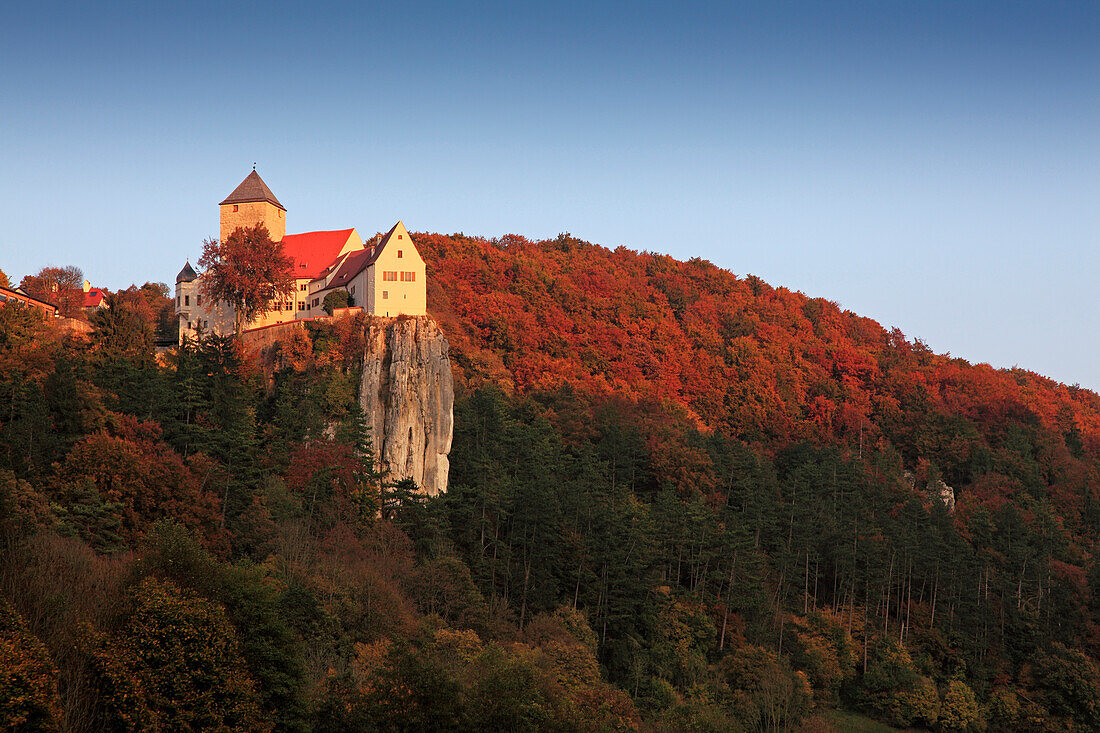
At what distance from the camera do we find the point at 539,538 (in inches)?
1822

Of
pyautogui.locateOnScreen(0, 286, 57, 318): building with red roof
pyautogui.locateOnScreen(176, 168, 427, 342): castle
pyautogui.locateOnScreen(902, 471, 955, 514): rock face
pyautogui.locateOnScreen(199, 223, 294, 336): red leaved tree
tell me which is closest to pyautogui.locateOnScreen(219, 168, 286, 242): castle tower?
pyautogui.locateOnScreen(176, 168, 427, 342): castle

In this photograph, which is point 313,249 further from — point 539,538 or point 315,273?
point 539,538

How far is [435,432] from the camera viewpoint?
48.9 meters

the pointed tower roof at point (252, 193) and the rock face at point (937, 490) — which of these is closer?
the pointed tower roof at point (252, 193)

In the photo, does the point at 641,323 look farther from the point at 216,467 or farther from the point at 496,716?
the point at 496,716

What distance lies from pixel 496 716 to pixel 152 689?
9056 millimetres

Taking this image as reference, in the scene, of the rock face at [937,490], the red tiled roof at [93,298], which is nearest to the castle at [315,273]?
the red tiled roof at [93,298]

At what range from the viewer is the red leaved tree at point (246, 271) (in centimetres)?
5147

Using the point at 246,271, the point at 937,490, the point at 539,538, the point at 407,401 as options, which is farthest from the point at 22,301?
the point at 937,490

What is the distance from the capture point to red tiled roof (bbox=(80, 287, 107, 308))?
227ft

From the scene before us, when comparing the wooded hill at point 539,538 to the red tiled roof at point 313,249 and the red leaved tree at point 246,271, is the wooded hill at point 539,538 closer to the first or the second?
the red leaved tree at point 246,271

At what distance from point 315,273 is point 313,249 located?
2429 millimetres

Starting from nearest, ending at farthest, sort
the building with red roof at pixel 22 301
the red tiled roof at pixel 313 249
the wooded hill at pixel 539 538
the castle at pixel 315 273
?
1. the wooded hill at pixel 539 538
2. the building with red roof at pixel 22 301
3. the castle at pixel 315 273
4. the red tiled roof at pixel 313 249

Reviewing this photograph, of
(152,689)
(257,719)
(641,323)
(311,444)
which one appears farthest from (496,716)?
(641,323)
